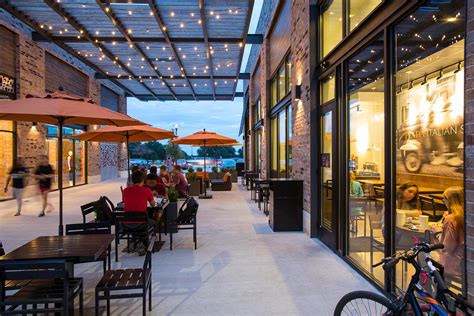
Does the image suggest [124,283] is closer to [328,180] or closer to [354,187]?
[354,187]

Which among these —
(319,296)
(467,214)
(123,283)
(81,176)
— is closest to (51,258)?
(123,283)

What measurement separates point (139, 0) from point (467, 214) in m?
10.2

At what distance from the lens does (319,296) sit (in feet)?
12.6

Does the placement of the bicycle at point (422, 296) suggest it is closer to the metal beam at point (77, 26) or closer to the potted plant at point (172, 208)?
the potted plant at point (172, 208)

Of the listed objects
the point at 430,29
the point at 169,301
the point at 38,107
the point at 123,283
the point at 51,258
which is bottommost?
the point at 169,301

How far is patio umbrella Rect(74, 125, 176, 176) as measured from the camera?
7855 millimetres

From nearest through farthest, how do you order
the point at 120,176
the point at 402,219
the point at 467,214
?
the point at 467,214
the point at 402,219
the point at 120,176

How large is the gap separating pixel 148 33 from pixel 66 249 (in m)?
11.3

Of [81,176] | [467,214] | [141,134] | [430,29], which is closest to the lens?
[467,214]

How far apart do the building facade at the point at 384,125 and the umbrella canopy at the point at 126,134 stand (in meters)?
3.35

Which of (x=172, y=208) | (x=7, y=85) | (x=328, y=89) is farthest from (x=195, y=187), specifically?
(x=328, y=89)

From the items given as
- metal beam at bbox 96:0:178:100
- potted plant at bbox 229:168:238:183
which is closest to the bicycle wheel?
metal beam at bbox 96:0:178:100

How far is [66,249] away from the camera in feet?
10.8

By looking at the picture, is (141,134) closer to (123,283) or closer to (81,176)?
(123,283)
